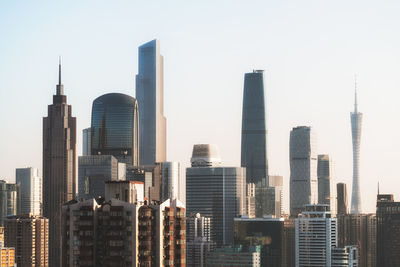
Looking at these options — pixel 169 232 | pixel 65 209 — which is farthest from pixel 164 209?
pixel 65 209

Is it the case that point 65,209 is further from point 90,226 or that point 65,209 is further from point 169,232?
point 169,232

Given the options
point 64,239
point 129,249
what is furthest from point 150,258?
point 64,239

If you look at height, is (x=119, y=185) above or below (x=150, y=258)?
above

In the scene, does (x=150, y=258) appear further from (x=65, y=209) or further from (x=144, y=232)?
(x=65, y=209)

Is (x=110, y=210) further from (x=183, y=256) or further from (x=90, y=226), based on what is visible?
(x=183, y=256)

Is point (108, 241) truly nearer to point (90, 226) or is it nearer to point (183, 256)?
point (90, 226)

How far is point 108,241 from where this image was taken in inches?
5002

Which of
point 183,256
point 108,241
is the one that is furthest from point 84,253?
point 183,256

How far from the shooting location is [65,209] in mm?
130125

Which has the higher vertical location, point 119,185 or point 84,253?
point 119,185

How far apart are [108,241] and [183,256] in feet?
36.5

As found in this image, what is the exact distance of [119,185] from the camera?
131000 mm

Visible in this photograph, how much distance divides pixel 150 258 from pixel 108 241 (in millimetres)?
5362

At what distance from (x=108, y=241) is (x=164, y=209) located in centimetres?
776
